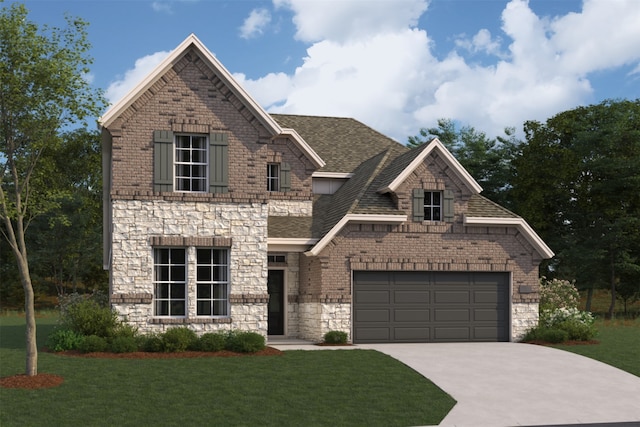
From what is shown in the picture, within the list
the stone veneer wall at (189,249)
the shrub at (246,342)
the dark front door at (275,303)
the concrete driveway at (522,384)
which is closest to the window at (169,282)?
the stone veneer wall at (189,249)

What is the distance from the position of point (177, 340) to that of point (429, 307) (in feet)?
28.7

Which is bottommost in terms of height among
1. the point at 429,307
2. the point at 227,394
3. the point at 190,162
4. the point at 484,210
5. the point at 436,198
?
the point at 227,394

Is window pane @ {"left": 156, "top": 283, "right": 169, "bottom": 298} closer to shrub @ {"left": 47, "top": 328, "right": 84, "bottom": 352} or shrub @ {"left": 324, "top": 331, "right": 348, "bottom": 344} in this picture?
shrub @ {"left": 47, "top": 328, "right": 84, "bottom": 352}

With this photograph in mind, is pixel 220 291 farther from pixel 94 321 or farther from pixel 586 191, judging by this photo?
pixel 586 191

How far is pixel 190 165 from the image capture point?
2178 centimetres

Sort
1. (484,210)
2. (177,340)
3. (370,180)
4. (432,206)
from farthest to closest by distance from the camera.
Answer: (370,180), (484,210), (432,206), (177,340)

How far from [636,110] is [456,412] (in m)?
38.1

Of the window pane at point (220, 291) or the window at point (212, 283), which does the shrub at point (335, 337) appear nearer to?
the window at point (212, 283)

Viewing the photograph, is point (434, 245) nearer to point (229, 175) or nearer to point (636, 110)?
point (229, 175)

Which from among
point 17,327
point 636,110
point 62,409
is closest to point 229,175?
point 62,409

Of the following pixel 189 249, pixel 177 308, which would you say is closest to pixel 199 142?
pixel 189 249

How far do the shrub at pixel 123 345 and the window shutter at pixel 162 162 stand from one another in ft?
14.6

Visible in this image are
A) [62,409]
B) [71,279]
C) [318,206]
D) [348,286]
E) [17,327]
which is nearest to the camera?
[62,409]

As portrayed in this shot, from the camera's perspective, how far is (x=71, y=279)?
5841 centimetres
